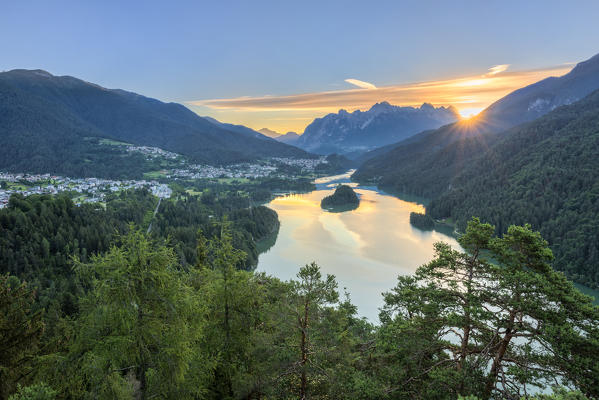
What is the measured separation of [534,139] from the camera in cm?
8894

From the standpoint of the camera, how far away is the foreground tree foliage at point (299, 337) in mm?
5801

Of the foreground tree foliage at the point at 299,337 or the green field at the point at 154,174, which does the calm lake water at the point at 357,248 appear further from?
the green field at the point at 154,174

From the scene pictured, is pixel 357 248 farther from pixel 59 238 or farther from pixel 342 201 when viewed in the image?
Answer: pixel 342 201

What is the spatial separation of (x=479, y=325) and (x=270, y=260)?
132ft

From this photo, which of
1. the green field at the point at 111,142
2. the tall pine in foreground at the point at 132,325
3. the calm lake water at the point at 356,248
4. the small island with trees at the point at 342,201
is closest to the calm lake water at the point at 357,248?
the calm lake water at the point at 356,248

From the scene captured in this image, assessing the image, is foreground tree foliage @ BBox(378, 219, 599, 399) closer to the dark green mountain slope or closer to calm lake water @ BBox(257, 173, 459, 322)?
calm lake water @ BBox(257, 173, 459, 322)

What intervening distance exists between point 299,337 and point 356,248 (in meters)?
41.9

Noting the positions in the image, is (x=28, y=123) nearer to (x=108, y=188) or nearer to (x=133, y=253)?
(x=108, y=188)

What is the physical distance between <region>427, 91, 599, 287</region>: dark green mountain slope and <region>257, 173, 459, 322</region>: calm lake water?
43.9 ft

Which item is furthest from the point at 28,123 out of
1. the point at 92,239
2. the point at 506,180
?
the point at 506,180

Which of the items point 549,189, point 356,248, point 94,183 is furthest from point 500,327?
point 94,183

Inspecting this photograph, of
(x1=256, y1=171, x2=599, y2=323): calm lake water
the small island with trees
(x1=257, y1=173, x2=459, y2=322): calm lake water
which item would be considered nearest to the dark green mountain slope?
(x1=256, y1=171, x2=599, y2=323): calm lake water

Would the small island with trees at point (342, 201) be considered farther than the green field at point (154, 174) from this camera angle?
No

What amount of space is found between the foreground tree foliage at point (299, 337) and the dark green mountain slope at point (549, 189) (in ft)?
148
